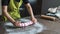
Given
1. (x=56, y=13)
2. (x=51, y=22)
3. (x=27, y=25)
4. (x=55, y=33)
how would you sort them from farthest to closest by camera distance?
(x=56, y=13)
(x=51, y=22)
(x=27, y=25)
(x=55, y=33)

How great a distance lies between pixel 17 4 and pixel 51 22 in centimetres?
30

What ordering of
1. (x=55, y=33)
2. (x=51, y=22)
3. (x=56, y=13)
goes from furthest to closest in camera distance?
(x=56, y=13)
(x=51, y=22)
(x=55, y=33)

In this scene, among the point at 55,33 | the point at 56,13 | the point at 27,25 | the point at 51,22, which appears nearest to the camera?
the point at 55,33

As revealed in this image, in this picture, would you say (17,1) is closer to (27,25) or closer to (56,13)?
(27,25)

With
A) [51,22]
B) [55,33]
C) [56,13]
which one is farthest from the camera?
[56,13]

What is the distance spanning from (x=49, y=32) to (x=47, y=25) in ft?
0.47

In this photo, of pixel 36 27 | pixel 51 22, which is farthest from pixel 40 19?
pixel 36 27

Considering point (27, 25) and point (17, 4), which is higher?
point (17, 4)

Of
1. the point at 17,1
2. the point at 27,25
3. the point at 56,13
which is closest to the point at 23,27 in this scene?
the point at 27,25

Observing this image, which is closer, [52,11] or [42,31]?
[42,31]

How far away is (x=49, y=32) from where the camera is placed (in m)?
0.93

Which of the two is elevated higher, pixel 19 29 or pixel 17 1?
pixel 17 1

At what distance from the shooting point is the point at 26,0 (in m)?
1.21

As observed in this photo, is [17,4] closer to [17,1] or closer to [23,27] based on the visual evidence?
[17,1]
